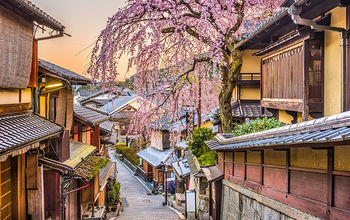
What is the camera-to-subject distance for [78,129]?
615 inches

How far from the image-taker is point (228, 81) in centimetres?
1177

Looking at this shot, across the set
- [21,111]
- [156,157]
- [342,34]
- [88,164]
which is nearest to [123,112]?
[156,157]

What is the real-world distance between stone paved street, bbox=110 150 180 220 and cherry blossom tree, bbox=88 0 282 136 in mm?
8275

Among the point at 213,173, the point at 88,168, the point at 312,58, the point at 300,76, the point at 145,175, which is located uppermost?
the point at 312,58

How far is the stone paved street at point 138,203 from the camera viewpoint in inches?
715

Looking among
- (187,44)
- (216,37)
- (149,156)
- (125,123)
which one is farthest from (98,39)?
(125,123)

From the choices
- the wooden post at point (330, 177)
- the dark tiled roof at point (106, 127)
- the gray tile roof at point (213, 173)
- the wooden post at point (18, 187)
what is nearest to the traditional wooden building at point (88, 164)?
the wooden post at point (18, 187)

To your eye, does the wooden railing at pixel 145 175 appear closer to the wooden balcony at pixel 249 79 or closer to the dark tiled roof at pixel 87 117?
the dark tiled roof at pixel 87 117

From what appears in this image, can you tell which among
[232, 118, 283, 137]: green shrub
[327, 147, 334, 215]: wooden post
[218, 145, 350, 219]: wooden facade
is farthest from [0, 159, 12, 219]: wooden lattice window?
[232, 118, 283, 137]: green shrub

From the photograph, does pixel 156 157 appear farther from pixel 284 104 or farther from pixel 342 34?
pixel 342 34

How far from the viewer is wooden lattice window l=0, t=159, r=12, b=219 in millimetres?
6930

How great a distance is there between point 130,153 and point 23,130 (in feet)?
122

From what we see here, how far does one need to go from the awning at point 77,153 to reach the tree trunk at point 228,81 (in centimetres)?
603

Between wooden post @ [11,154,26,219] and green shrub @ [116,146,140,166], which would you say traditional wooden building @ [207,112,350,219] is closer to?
wooden post @ [11,154,26,219]
